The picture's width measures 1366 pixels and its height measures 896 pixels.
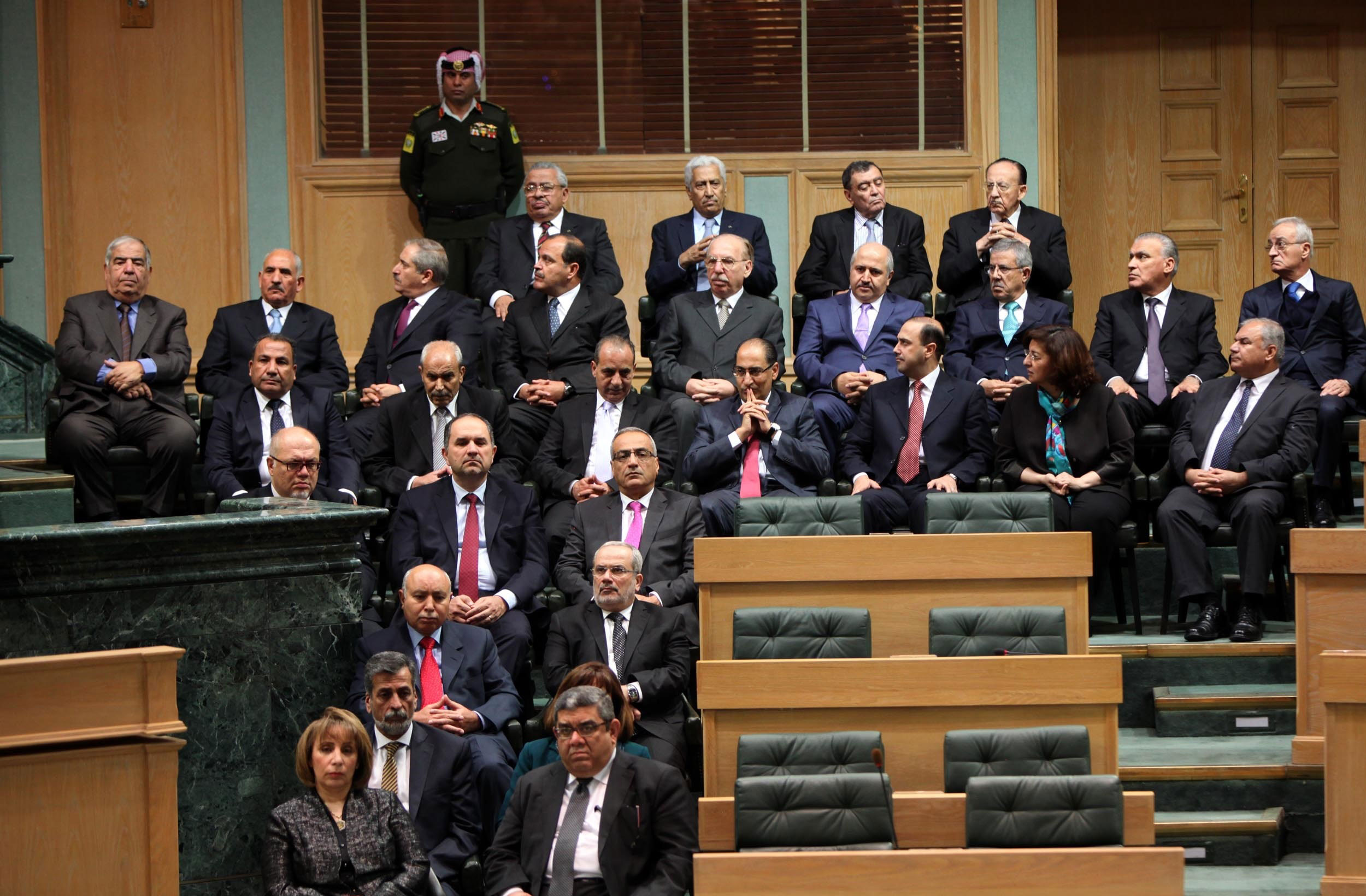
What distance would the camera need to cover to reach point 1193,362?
254 inches

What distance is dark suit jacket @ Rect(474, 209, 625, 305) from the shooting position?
7086 millimetres

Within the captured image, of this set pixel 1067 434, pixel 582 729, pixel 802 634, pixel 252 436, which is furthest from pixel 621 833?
pixel 252 436

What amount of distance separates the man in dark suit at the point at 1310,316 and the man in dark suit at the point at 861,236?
135cm

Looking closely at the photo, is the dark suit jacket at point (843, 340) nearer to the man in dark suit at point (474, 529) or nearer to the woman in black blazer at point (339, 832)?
the man in dark suit at point (474, 529)

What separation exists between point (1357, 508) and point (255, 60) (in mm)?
5141

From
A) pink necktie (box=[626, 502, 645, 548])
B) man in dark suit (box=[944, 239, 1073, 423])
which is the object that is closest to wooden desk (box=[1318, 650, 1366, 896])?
pink necktie (box=[626, 502, 645, 548])

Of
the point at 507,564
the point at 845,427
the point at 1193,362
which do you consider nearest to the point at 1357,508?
the point at 1193,362

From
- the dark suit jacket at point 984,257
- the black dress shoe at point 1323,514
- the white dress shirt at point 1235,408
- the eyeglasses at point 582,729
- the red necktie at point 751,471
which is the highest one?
the dark suit jacket at point 984,257

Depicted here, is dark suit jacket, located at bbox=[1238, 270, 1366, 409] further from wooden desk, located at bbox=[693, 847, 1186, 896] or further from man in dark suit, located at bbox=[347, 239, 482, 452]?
wooden desk, located at bbox=[693, 847, 1186, 896]

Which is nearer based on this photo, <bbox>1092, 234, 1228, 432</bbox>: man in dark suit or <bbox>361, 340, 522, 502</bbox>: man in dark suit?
<bbox>361, 340, 522, 502</bbox>: man in dark suit

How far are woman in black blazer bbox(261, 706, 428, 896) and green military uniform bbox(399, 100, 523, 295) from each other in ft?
11.7

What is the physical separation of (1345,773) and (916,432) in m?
2.14

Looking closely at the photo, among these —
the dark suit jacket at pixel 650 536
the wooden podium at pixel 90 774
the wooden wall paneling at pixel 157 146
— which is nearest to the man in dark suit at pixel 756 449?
the dark suit jacket at pixel 650 536

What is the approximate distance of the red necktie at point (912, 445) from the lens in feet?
19.7
